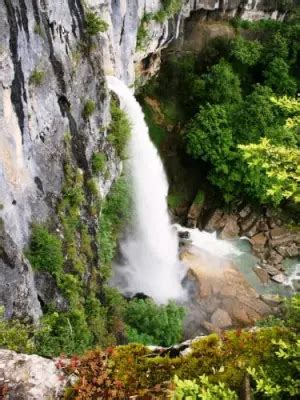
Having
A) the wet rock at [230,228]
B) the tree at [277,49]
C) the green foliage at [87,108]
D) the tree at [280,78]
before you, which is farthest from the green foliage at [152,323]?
the tree at [277,49]

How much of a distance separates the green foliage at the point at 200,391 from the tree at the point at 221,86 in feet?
68.6

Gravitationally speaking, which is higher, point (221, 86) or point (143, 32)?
point (143, 32)

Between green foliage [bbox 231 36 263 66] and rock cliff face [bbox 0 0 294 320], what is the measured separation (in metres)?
10.9

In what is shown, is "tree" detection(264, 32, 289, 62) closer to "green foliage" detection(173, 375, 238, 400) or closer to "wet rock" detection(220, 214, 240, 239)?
"wet rock" detection(220, 214, 240, 239)

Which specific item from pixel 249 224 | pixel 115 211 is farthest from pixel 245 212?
pixel 115 211

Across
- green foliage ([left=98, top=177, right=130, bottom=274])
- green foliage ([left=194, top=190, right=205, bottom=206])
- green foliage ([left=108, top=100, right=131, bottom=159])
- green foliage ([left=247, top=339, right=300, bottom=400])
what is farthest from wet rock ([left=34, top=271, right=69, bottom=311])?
green foliage ([left=194, top=190, right=205, bottom=206])

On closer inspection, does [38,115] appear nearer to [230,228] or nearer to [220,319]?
[220,319]

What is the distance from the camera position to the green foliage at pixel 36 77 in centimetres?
1080

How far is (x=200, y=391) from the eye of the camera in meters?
4.15

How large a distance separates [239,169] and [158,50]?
810cm

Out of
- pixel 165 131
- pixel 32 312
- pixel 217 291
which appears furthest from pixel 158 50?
pixel 32 312

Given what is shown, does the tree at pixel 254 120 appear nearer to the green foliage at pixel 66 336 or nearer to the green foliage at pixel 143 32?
the green foliage at pixel 143 32

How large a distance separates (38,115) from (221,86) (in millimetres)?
14603

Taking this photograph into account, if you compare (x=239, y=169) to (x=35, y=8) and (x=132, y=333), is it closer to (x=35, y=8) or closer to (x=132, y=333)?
(x=132, y=333)
